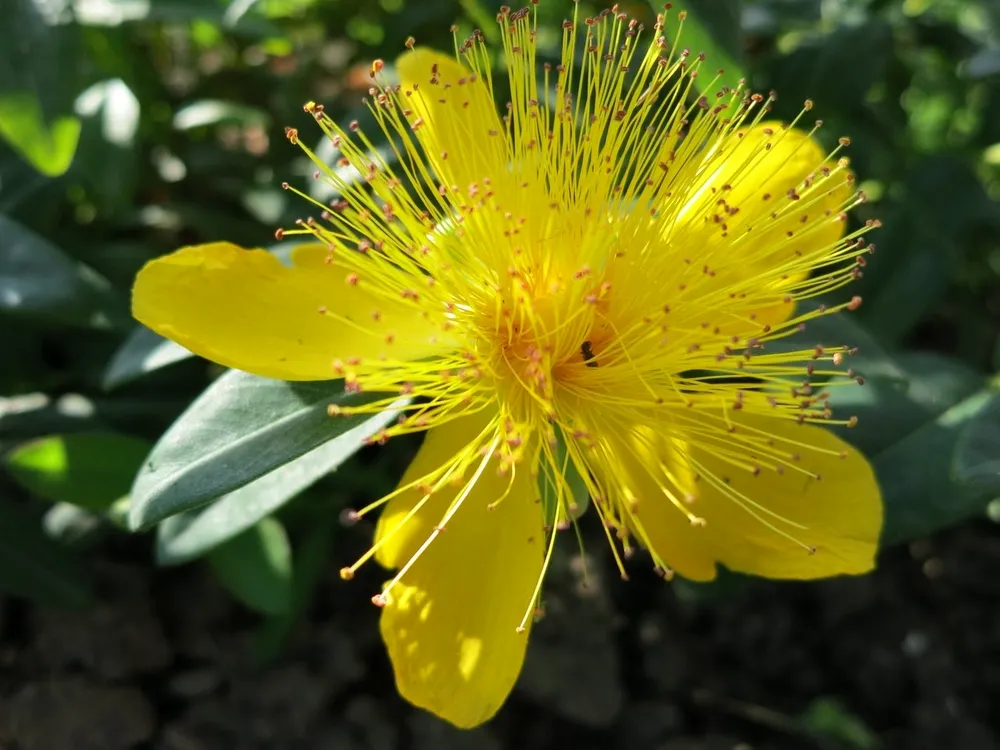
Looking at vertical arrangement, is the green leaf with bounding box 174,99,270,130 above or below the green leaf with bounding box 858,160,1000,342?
below

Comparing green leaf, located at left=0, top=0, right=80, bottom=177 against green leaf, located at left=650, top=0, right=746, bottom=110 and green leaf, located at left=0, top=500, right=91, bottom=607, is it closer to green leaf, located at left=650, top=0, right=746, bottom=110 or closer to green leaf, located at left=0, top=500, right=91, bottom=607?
green leaf, located at left=0, top=500, right=91, bottom=607

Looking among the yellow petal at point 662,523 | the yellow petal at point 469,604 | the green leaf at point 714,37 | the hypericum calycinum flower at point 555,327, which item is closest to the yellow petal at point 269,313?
the hypericum calycinum flower at point 555,327

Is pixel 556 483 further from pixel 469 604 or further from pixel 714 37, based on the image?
pixel 714 37

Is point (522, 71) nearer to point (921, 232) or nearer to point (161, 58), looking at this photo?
point (921, 232)

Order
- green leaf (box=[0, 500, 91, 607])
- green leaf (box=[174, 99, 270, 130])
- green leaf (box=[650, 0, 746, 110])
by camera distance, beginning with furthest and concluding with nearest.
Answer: green leaf (box=[174, 99, 270, 130]) → green leaf (box=[0, 500, 91, 607]) → green leaf (box=[650, 0, 746, 110])

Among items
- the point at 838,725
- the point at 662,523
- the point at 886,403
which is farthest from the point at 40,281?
the point at 838,725

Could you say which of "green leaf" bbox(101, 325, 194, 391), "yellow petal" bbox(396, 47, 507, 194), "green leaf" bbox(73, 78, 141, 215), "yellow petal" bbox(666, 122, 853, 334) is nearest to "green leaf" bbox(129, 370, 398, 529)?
"green leaf" bbox(101, 325, 194, 391)
